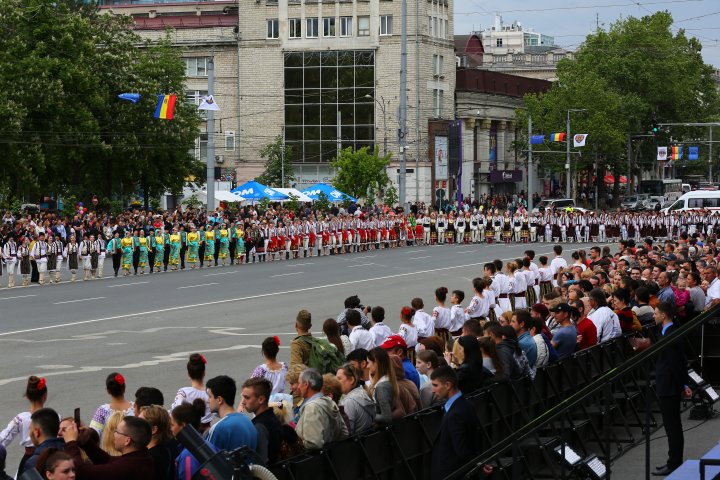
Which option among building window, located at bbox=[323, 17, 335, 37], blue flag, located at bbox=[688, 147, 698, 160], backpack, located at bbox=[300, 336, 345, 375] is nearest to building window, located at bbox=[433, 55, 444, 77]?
building window, located at bbox=[323, 17, 335, 37]

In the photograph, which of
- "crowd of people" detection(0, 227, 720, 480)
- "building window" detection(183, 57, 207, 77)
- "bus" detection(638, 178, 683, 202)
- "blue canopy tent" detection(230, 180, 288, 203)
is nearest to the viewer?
"crowd of people" detection(0, 227, 720, 480)

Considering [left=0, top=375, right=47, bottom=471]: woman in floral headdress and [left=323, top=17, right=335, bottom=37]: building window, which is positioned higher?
[left=323, top=17, right=335, bottom=37]: building window

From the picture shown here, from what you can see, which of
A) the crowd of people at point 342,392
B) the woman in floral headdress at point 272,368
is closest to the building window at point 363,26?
the crowd of people at point 342,392

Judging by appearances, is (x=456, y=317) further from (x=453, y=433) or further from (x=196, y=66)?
(x=196, y=66)

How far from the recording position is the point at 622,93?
109 metres

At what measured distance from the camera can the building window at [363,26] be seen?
89.6 metres

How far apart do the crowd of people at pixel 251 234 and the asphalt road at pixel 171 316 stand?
998 mm

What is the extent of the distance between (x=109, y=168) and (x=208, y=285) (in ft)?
94.0

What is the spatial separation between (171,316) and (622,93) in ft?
284

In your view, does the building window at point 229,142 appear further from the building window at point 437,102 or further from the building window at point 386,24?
the building window at point 437,102

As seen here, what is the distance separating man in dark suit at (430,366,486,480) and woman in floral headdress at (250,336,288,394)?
7.60 feet

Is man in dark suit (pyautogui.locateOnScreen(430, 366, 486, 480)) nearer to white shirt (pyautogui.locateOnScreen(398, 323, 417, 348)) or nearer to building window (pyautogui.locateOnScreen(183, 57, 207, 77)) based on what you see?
white shirt (pyautogui.locateOnScreen(398, 323, 417, 348))

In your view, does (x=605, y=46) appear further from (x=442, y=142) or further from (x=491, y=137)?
(x=442, y=142)

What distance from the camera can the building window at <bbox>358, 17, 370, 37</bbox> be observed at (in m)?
89.6
